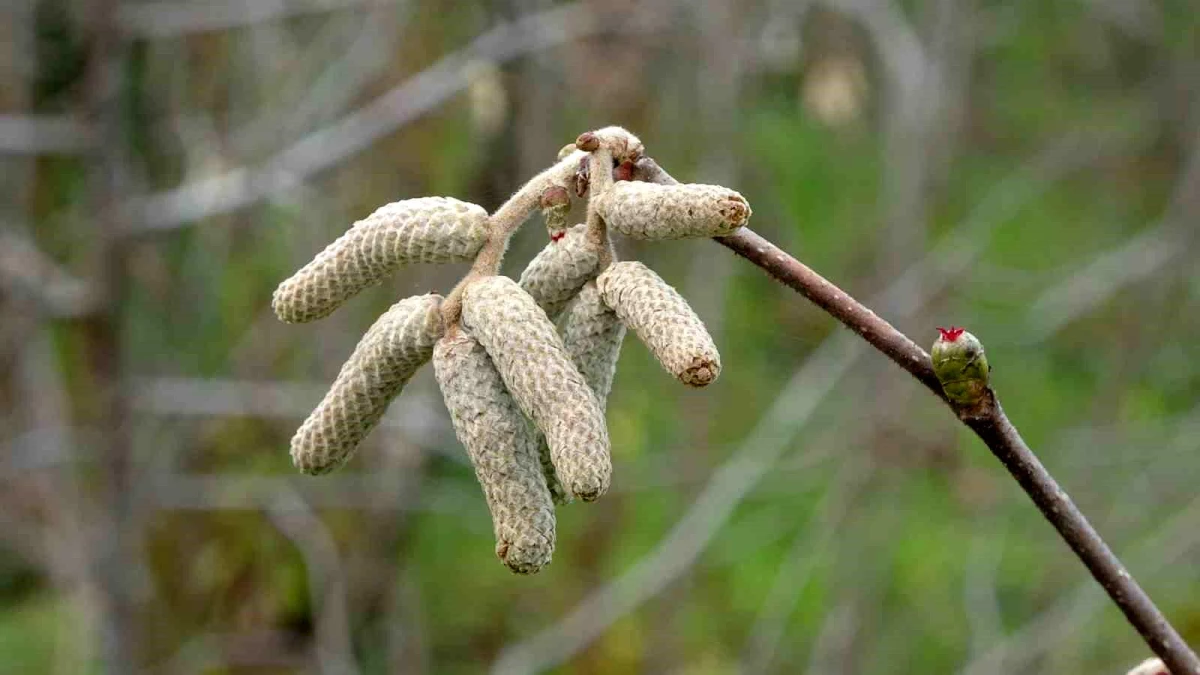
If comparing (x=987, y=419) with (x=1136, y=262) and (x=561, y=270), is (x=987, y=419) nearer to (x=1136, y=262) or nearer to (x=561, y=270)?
(x=561, y=270)

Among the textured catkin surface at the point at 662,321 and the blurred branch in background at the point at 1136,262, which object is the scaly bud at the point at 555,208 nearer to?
the textured catkin surface at the point at 662,321

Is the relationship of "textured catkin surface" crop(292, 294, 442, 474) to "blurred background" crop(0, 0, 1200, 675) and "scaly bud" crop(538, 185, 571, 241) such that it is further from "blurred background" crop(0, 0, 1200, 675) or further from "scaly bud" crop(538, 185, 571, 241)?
"blurred background" crop(0, 0, 1200, 675)

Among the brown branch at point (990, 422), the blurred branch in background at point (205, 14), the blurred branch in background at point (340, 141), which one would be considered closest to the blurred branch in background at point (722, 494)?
the blurred branch in background at point (340, 141)

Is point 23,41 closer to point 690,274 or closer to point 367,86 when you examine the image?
point 367,86

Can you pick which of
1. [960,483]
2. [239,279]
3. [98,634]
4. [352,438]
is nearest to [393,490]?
[98,634]

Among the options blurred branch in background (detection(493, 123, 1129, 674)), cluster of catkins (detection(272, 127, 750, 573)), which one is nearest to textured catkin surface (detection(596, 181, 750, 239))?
cluster of catkins (detection(272, 127, 750, 573))

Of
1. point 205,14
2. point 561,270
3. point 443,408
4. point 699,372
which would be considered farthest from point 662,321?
point 205,14
